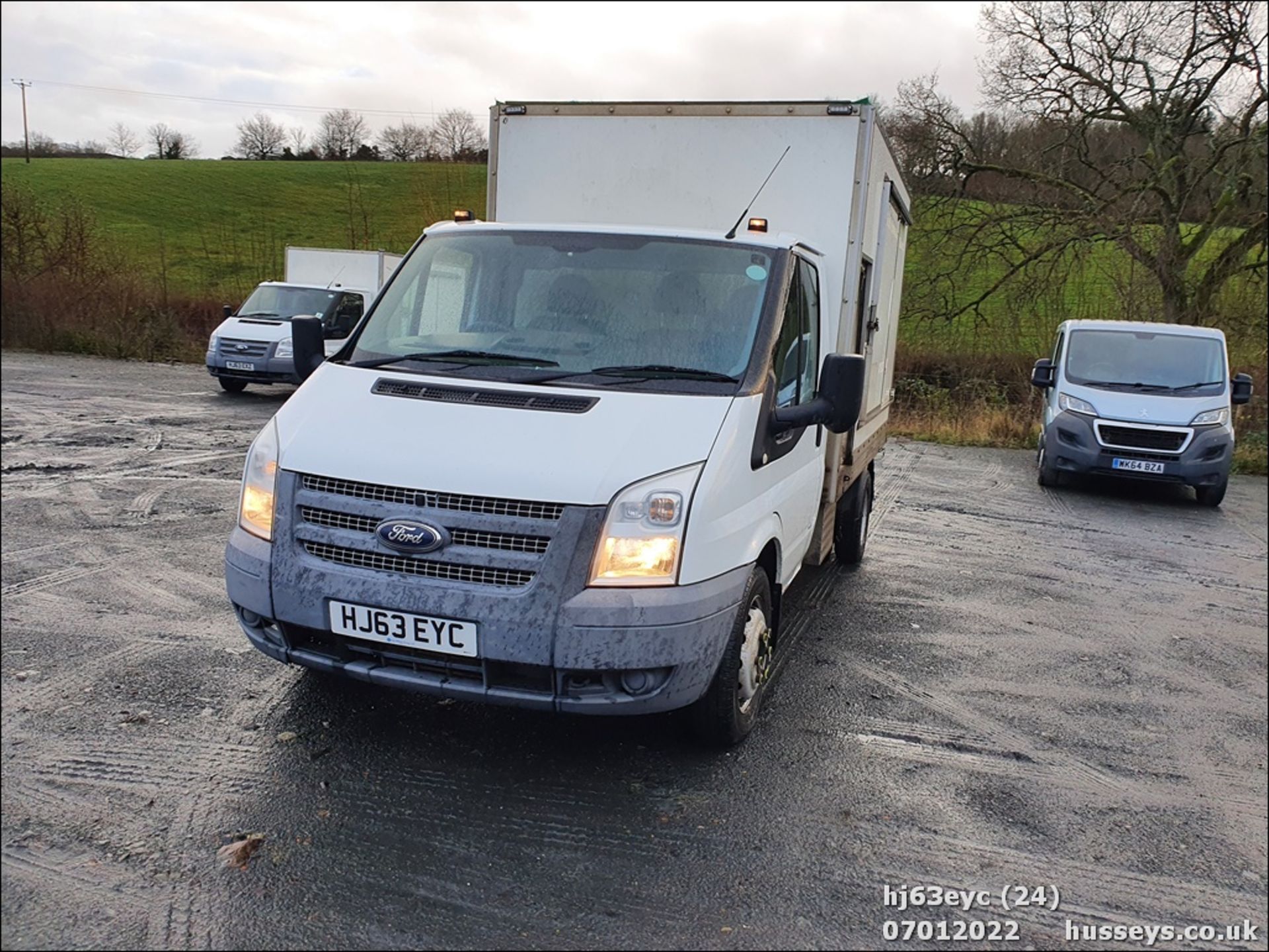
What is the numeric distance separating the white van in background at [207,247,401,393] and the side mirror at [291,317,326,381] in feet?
35.0

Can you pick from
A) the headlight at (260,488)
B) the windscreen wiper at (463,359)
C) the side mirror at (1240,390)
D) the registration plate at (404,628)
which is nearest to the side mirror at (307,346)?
the windscreen wiper at (463,359)

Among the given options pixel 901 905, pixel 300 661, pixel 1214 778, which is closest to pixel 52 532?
pixel 300 661

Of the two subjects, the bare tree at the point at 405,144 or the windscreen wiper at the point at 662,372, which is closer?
the windscreen wiper at the point at 662,372

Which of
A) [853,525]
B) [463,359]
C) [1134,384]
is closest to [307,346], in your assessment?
[463,359]

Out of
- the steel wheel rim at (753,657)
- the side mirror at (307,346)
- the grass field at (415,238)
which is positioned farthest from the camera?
the grass field at (415,238)

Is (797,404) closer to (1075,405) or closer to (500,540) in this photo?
(500,540)

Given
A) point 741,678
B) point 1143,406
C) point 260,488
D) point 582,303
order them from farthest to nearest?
point 1143,406, point 582,303, point 741,678, point 260,488

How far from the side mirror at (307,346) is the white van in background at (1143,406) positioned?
394 inches

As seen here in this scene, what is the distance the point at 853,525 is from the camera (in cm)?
724

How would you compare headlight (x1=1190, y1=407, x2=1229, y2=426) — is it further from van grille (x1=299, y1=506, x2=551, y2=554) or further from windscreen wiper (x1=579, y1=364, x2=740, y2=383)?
van grille (x1=299, y1=506, x2=551, y2=554)

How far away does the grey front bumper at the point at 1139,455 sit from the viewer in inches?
449

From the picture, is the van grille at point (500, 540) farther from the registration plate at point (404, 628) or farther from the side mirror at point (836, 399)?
the side mirror at point (836, 399)

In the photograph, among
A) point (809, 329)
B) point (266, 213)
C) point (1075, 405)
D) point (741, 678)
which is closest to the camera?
point (741, 678)

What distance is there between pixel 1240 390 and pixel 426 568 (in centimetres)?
1214
